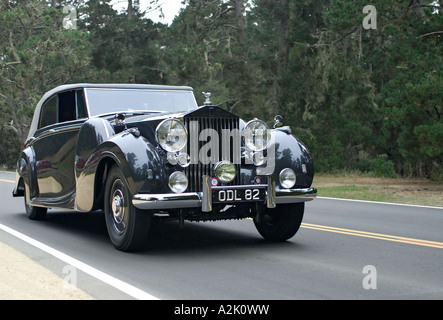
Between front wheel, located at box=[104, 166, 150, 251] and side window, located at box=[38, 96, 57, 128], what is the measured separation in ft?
9.38

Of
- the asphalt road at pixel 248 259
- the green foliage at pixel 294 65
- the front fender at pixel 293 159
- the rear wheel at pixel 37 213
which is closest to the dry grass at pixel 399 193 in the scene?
the green foliage at pixel 294 65

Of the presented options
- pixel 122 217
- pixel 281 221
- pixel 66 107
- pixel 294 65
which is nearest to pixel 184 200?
pixel 122 217

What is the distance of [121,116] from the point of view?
7.28 metres

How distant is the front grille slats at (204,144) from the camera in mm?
6613

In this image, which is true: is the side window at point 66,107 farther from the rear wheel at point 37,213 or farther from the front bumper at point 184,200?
the front bumper at point 184,200

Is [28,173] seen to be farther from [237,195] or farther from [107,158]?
[237,195]

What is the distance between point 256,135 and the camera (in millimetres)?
7094

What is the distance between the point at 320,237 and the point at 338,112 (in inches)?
916

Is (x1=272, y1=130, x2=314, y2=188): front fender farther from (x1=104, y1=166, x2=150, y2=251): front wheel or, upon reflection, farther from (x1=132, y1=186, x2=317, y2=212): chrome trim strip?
(x1=104, y1=166, x2=150, y2=251): front wheel

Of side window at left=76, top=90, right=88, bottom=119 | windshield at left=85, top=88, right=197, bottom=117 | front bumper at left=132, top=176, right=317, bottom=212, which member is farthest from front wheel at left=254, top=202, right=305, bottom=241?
side window at left=76, top=90, right=88, bottom=119

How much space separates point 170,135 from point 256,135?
3.68 ft

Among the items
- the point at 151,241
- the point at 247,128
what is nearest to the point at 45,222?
the point at 151,241

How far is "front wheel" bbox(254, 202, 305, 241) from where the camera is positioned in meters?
7.46

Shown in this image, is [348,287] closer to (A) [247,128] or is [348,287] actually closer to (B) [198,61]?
(A) [247,128]
